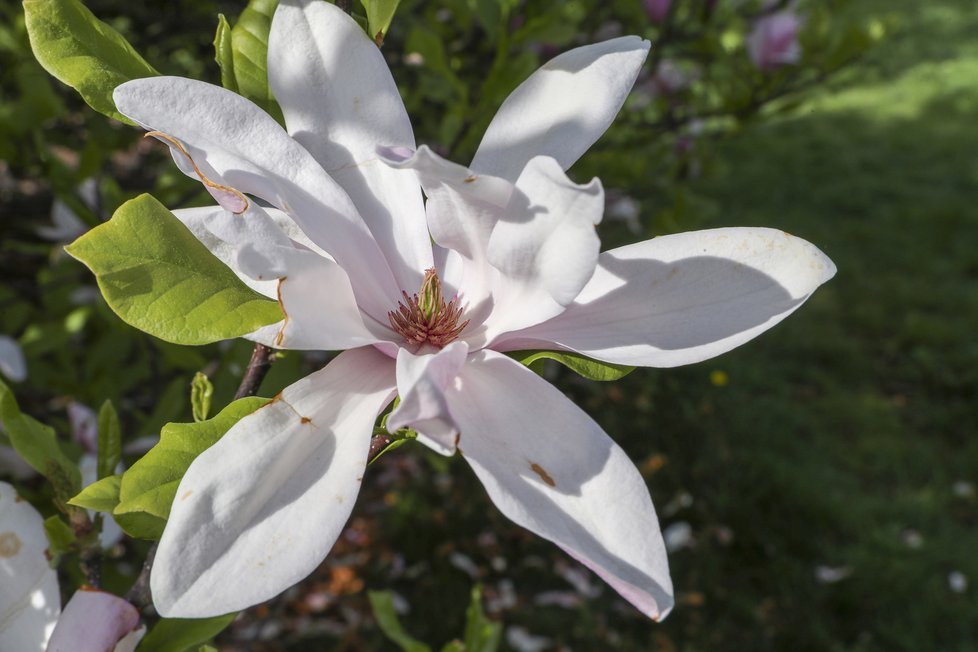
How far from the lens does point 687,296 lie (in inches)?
23.7

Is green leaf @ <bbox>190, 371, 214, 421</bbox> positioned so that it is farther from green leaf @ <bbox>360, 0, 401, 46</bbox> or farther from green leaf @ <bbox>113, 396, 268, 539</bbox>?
green leaf @ <bbox>360, 0, 401, 46</bbox>

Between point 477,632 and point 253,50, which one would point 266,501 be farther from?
point 477,632

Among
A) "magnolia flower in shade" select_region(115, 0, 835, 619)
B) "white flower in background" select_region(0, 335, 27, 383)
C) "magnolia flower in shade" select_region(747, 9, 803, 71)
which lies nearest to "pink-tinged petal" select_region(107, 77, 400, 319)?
"magnolia flower in shade" select_region(115, 0, 835, 619)

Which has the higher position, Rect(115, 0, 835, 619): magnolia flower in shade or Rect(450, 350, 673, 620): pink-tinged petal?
Rect(115, 0, 835, 619): magnolia flower in shade

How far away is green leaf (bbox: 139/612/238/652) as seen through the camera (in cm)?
73

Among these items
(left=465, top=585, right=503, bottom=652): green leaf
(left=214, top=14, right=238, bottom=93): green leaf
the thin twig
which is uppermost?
(left=214, top=14, right=238, bottom=93): green leaf

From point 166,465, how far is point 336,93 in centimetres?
29

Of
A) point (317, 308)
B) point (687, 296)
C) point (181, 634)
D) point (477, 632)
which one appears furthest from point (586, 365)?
point (477, 632)

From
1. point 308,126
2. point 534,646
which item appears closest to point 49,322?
point 308,126

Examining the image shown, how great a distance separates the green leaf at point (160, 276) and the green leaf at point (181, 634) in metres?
0.30

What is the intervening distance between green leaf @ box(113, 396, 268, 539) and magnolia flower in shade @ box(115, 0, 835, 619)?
0.14 feet

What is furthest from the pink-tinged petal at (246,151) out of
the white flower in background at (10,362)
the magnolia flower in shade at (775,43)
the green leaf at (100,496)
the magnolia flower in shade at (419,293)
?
the magnolia flower in shade at (775,43)

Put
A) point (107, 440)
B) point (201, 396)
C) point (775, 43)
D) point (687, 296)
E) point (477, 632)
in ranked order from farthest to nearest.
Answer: point (775, 43)
point (477, 632)
point (107, 440)
point (201, 396)
point (687, 296)

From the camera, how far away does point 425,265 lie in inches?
26.7
